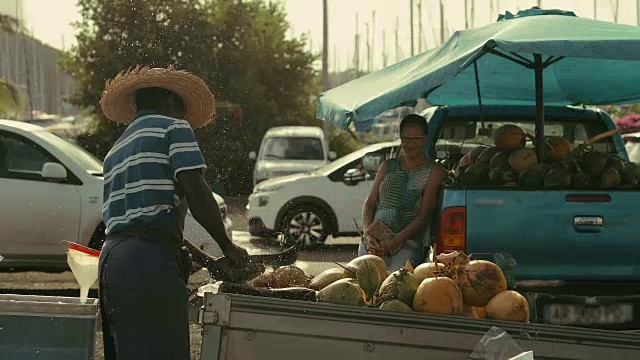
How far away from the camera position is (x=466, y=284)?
5004 mm

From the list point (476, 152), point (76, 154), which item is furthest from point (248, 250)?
point (476, 152)

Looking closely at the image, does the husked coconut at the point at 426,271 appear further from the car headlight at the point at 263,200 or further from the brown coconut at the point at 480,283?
the car headlight at the point at 263,200

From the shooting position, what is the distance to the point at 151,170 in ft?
16.9

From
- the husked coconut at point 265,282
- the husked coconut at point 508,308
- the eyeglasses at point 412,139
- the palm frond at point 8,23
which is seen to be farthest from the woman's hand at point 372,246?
the palm frond at point 8,23

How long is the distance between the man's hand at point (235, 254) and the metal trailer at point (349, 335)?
0.61 m

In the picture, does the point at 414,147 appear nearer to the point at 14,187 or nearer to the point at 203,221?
the point at 203,221

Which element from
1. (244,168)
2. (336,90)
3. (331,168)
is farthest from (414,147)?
(244,168)

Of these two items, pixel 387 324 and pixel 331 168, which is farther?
pixel 331 168

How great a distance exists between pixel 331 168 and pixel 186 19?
71.2 ft

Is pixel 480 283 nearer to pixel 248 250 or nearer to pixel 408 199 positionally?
pixel 408 199

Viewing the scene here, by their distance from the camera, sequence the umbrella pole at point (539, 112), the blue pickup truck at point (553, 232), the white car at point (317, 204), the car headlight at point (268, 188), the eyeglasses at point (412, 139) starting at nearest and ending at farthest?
the blue pickup truck at point (553, 232) → the eyeglasses at point (412, 139) → the umbrella pole at point (539, 112) → the white car at point (317, 204) → the car headlight at point (268, 188)

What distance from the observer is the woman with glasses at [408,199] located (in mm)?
7840

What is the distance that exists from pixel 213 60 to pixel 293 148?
12903 millimetres

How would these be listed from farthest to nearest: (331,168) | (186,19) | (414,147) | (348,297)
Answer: (186,19) < (331,168) < (414,147) < (348,297)
